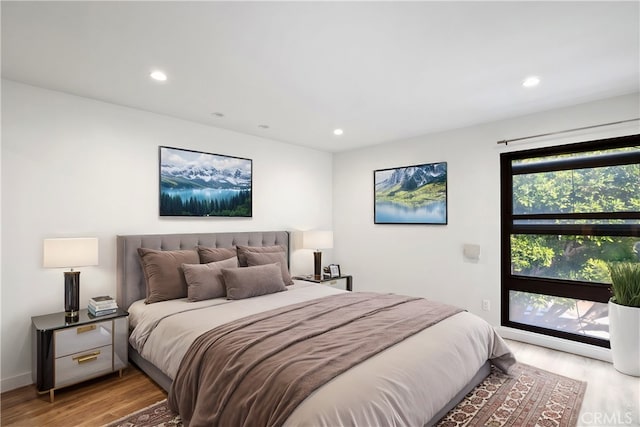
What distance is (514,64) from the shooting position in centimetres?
241

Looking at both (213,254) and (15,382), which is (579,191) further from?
(15,382)

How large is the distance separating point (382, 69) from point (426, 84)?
514 millimetres

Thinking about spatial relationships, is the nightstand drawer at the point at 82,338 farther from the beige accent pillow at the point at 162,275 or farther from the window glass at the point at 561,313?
the window glass at the point at 561,313

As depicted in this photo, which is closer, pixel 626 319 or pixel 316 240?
pixel 626 319

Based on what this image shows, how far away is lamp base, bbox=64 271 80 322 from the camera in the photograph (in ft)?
8.74

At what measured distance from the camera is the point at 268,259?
373cm

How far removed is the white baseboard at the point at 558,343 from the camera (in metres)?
3.11

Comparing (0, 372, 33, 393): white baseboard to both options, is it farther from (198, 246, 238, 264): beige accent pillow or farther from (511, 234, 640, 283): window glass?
(511, 234, 640, 283): window glass

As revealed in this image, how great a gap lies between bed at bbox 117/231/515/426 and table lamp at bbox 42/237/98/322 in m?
0.42

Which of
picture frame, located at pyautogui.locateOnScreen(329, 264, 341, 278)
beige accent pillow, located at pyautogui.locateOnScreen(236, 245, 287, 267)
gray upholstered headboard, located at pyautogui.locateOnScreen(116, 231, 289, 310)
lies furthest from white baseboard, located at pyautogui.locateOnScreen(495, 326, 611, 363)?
gray upholstered headboard, located at pyautogui.locateOnScreen(116, 231, 289, 310)

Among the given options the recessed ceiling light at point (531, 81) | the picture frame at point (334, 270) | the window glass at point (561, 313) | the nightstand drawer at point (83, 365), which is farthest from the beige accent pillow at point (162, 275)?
the window glass at point (561, 313)

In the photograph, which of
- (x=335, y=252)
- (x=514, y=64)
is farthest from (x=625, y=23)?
(x=335, y=252)

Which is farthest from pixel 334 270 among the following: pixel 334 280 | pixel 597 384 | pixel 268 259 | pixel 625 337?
pixel 625 337

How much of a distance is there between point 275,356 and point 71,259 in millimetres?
1973
